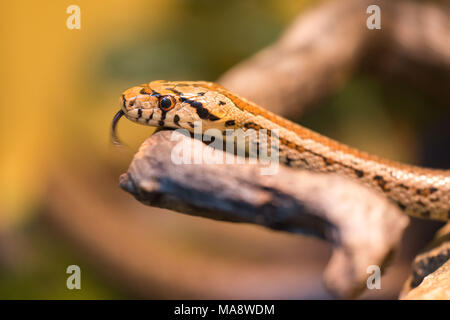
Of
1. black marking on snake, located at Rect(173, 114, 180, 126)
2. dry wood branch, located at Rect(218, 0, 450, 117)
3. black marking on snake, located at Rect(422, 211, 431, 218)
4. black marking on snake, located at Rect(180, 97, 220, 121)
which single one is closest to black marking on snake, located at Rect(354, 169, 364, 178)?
black marking on snake, located at Rect(422, 211, 431, 218)

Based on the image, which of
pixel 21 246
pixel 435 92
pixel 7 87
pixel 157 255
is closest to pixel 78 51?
pixel 7 87

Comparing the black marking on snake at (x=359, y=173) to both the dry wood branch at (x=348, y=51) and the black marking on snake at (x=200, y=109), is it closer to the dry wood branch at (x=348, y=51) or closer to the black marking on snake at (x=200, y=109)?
the black marking on snake at (x=200, y=109)

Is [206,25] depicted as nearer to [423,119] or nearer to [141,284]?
[423,119]

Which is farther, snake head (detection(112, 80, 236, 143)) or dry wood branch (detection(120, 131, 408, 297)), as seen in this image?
snake head (detection(112, 80, 236, 143))

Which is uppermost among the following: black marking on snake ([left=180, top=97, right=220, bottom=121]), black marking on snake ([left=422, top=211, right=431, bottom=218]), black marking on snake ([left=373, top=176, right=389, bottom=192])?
black marking on snake ([left=180, top=97, right=220, bottom=121])

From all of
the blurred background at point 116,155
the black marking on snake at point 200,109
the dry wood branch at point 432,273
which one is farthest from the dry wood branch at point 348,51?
the dry wood branch at point 432,273

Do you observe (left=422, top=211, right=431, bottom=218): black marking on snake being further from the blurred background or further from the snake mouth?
the snake mouth
